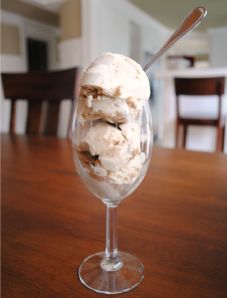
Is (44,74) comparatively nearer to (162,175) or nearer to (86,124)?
(162,175)

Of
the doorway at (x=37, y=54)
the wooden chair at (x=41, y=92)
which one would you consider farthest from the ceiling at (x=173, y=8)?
the wooden chair at (x=41, y=92)

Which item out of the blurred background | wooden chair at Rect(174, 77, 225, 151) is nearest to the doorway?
the blurred background

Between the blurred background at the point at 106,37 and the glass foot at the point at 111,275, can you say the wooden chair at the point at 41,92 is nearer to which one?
the glass foot at the point at 111,275

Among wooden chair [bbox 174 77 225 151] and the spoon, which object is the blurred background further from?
the spoon

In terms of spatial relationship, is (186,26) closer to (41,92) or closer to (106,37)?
(41,92)

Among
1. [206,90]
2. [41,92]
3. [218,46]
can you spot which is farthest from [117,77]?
[218,46]

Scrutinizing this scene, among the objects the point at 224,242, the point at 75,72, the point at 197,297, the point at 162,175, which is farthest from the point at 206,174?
the point at 75,72
